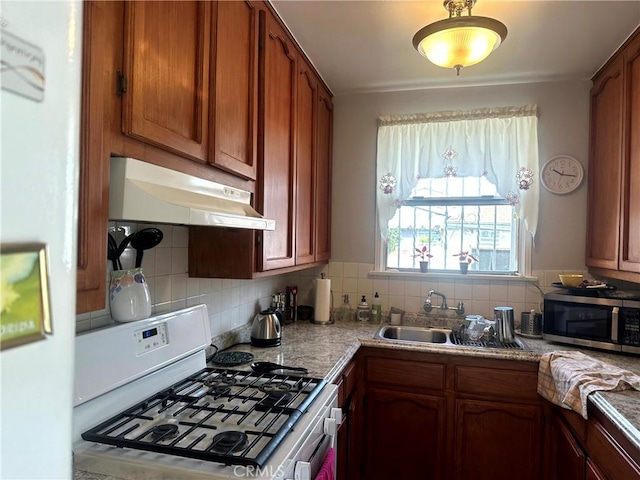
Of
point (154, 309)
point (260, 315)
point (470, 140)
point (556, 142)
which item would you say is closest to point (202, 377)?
point (154, 309)

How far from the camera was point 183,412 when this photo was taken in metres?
1.21

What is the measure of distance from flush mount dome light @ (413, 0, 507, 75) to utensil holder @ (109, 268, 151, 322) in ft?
5.03

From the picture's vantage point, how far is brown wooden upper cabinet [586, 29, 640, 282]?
6.39 feet

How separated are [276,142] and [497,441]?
1967mm

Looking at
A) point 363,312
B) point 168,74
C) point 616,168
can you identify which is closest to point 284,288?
point 363,312

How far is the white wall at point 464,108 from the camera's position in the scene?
2553 millimetres

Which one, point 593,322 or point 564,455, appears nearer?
point 564,455

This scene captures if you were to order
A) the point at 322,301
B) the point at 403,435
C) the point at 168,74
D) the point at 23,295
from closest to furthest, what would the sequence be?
the point at 23,295 < the point at 168,74 < the point at 403,435 < the point at 322,301

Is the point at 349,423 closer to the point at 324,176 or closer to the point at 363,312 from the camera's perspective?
the point at 363,312

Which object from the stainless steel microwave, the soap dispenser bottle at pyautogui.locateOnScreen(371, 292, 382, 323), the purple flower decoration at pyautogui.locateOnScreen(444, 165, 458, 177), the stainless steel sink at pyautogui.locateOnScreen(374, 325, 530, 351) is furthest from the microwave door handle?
the soap dispenser bottle at pyautogui.locateOnScreen(371, 292, 382, 323)

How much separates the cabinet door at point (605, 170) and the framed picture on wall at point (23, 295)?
252 centimetres

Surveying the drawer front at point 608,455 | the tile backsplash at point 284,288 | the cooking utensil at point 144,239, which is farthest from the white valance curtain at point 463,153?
the cooking utensil at point 144,239

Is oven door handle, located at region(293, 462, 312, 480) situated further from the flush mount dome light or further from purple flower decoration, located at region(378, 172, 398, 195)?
purple flower decoration, located at region(378, 172, 398, 195)

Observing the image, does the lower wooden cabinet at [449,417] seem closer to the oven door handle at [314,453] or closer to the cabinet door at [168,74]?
the oven door handle at [314,453]
